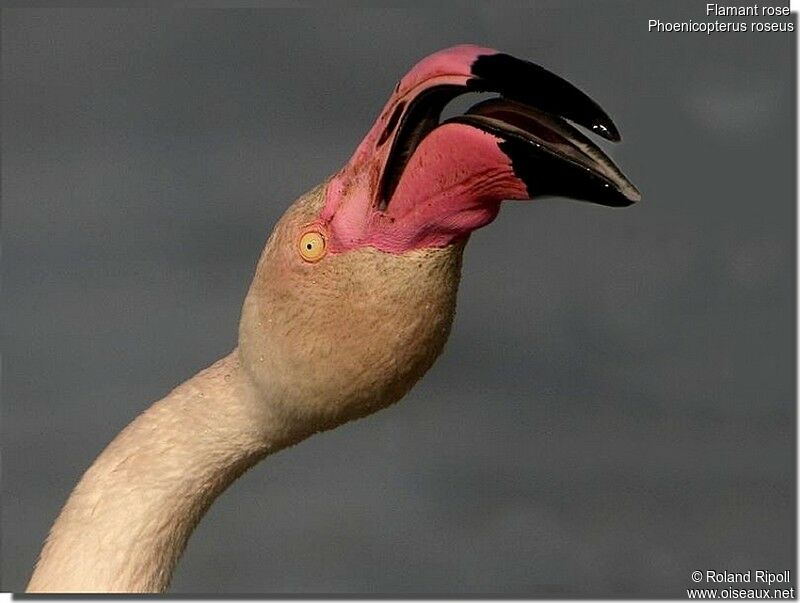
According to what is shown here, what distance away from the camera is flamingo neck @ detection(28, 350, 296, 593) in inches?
119

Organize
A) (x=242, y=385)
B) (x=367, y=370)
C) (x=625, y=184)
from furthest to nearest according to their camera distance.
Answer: (x=242, y=385)
(x=367, y=370)
(x=625, y=184)

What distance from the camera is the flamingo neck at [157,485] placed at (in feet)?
9.94

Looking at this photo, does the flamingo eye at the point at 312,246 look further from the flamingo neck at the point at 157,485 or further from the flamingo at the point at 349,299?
the flamingo neck at the point at 157,485

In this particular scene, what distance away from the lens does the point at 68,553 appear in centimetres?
305

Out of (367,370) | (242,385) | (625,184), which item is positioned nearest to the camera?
(625,184)

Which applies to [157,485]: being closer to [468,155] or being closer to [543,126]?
[468,155]

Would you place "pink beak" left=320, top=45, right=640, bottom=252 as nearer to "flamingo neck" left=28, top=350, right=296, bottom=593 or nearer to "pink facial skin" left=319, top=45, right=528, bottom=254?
"pink facial skin" left=319, top=45, right=528, bottom=254

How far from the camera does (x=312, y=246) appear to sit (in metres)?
2.86

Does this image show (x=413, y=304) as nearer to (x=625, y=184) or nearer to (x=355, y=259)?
(x=355, y=259)

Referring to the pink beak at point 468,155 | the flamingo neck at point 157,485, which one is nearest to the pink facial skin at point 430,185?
the pink beak at point 468,155

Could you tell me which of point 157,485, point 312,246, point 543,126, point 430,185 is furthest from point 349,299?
point 157,485

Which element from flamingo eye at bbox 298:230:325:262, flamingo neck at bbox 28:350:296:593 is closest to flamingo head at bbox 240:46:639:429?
flamingo eye at bbox 298:230:325:262

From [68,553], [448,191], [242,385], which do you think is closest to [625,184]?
[448,191]

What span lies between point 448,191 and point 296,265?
0.35 metres
